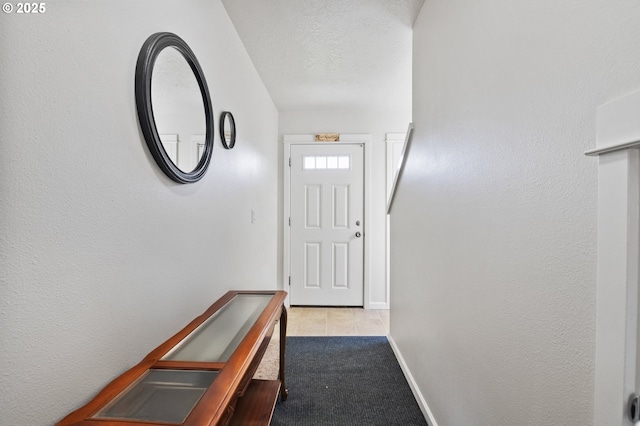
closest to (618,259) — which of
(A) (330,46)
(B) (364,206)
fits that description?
(A) (330,46)

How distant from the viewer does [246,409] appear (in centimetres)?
138

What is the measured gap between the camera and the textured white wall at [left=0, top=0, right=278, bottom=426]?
54 cm

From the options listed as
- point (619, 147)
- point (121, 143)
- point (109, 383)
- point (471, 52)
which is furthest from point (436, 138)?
point (109, 383)

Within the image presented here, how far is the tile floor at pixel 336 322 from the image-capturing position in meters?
2.71

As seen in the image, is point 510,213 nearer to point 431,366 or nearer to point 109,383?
point 431,366

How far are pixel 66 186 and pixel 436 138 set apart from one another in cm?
143

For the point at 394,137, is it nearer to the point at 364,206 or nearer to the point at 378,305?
the point at 364,206

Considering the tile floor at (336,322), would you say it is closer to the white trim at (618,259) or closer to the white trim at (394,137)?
the white trim at (394,137)

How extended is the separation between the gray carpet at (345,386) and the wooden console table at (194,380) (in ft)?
1.33

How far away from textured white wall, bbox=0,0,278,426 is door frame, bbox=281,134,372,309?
88.0 inches

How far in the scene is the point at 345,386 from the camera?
1.83m

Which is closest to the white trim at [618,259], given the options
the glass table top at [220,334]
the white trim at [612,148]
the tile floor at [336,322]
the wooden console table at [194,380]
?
the white trim at [612,148]

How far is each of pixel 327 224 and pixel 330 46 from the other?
6.35 feet

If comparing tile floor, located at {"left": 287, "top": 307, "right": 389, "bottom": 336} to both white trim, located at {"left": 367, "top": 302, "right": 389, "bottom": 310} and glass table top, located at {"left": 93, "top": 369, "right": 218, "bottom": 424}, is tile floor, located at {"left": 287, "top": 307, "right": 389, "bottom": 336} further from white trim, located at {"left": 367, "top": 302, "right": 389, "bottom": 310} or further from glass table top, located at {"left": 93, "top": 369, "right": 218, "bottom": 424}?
glass table top, located at {"left": 93, "top": 369, "right": 218, "bottom": 424}
